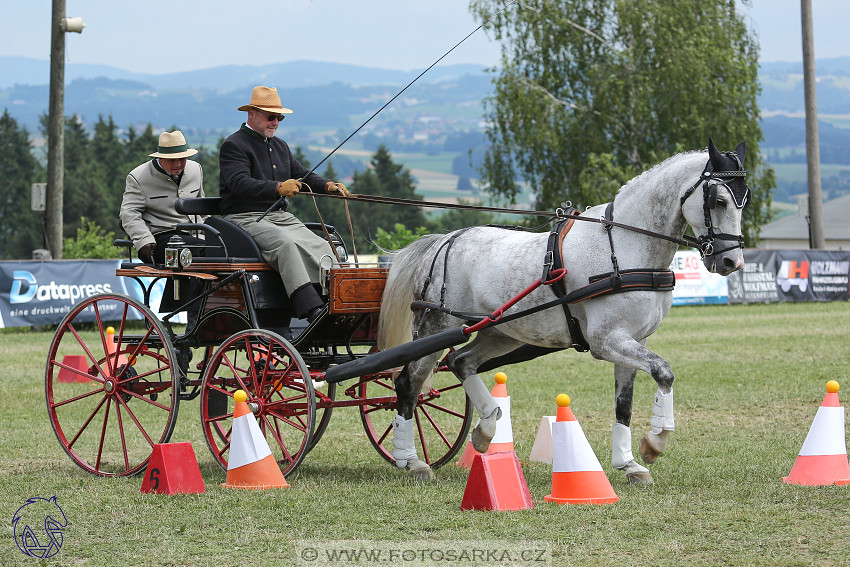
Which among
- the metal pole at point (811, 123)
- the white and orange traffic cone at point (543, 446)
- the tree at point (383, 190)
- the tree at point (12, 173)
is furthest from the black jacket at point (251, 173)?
the tree at point (12, 173)

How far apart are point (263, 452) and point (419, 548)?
6.01ft

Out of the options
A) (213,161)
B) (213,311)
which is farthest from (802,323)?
(213,161)

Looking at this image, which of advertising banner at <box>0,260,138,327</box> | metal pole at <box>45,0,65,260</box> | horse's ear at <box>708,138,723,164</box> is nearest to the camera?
horse's ear at <box>708,138,723,164</box>

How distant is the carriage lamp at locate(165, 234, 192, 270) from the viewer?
22.8 feet

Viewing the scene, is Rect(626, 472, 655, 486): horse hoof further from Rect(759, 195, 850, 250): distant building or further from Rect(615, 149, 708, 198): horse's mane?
Rect(759, 195, 850, 250): distant building

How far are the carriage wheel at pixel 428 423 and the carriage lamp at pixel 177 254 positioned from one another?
1502mm

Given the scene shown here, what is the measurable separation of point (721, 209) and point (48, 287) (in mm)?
13928

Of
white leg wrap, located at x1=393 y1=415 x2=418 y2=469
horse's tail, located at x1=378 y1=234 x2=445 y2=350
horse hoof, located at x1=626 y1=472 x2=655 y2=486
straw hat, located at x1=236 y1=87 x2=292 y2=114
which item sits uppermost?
straw hat, located at x1=236 y1=87 x2=292 y2=114

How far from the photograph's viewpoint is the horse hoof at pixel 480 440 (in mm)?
6930

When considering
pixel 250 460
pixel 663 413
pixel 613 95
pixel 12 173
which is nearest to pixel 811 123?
pixel 613 95

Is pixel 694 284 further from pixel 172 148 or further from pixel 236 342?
pixel 236 342

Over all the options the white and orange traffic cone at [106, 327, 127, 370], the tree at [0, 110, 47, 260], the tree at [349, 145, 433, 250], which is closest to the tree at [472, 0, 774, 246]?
the white and orange traffic cone at [106, 327, 127, 370]

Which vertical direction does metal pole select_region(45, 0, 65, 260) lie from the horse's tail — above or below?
above

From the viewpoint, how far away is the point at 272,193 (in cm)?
704
